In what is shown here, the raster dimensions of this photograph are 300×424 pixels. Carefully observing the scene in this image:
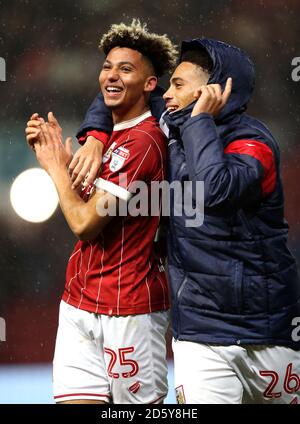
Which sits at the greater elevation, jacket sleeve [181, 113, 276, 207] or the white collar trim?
the white collar trim

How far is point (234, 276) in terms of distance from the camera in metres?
2.70

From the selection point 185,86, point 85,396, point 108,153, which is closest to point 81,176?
point 108,153

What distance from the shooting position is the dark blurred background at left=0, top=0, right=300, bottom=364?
5.20 metres

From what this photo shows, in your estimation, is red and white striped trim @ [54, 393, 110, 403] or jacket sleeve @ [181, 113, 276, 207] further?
red and white striped trim @ [54, 393, 110, 403]

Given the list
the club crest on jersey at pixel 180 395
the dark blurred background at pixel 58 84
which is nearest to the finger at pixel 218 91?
the club crest on jersey at pixel 180 395

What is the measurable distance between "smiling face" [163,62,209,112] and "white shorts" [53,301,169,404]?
0.73 m

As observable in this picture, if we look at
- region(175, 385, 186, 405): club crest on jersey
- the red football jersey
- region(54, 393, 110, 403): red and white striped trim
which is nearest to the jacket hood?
the red football jersey

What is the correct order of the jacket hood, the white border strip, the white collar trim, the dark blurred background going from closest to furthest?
the jacket hood < the white border strip < the white collar trim < the dark blurred background

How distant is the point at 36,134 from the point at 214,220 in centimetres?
73

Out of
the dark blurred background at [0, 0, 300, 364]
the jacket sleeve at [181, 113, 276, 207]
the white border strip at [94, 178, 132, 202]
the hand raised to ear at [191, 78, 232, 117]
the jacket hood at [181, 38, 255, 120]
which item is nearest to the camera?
the jacket sleeve at [181, 113, 276, 207]

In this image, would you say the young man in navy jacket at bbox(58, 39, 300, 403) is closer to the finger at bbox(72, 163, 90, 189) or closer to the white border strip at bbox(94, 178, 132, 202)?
the white border strip at bbox(94, 178, 132, 202)

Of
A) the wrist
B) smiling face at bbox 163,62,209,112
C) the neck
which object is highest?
smiling face at bbox 163,62,209,112

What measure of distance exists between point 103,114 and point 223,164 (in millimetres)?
809

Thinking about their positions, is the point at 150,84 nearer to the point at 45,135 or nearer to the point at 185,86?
the point at 185,86
